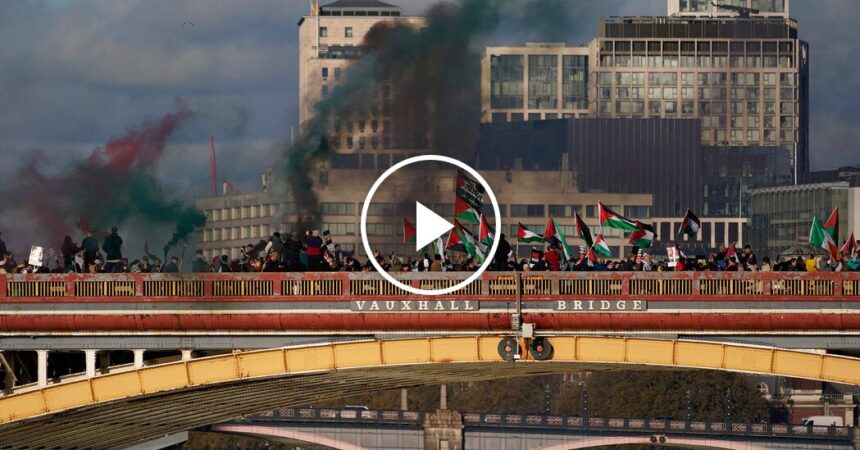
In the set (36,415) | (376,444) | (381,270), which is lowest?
(376,444)

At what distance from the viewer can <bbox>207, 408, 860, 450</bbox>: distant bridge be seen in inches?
6964

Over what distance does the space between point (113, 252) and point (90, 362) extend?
464 centimetres

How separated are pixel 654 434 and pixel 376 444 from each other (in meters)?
24.1

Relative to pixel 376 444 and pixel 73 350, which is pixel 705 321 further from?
pixel 376 444

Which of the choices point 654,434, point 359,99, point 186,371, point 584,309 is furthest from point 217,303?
point 654,434

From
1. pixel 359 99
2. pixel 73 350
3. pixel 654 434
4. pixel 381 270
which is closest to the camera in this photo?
pixel 381 270

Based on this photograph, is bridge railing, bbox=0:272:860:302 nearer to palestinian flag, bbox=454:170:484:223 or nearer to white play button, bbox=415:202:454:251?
white play button, bbox=415:202:454:251

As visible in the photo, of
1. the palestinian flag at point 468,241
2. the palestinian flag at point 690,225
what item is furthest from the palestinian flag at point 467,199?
the palestinian flag at point 690,225

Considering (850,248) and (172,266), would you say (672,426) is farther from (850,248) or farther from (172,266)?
(172,266)

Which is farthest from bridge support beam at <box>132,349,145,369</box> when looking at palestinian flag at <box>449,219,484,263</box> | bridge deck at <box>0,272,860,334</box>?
palestinian flag at <box>449,219,484,263</box>

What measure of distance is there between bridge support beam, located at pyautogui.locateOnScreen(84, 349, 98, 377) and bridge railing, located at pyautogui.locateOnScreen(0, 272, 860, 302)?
83.9 inches

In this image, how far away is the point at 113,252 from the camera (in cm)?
8606

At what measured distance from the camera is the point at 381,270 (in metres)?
79.2

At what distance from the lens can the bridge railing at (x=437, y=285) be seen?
80.4 m
